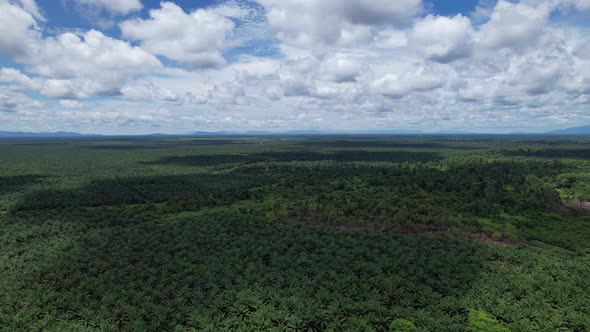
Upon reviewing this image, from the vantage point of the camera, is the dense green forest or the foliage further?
the dense green forest

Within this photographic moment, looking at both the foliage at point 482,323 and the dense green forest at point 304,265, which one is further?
the dense green forest at point 304,265

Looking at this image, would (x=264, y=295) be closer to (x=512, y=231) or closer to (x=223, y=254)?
(x=223, y=254)

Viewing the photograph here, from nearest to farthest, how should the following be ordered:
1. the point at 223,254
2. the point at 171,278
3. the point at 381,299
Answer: the point at 381,299 → the point at 171,278 → the point at 223,254

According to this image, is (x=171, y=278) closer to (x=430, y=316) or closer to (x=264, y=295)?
(x=264, y=295)

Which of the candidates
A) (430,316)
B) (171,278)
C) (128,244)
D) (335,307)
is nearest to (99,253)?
(128,244)

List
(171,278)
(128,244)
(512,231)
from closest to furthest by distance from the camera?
(171,278) → (128,244) → (512,231)

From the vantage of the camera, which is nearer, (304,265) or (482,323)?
(482,323)

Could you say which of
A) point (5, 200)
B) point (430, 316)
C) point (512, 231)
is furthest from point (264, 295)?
point (5, 200)

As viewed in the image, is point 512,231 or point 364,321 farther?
point 512,231

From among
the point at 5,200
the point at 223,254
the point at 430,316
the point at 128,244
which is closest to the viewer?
the point at 430,316
